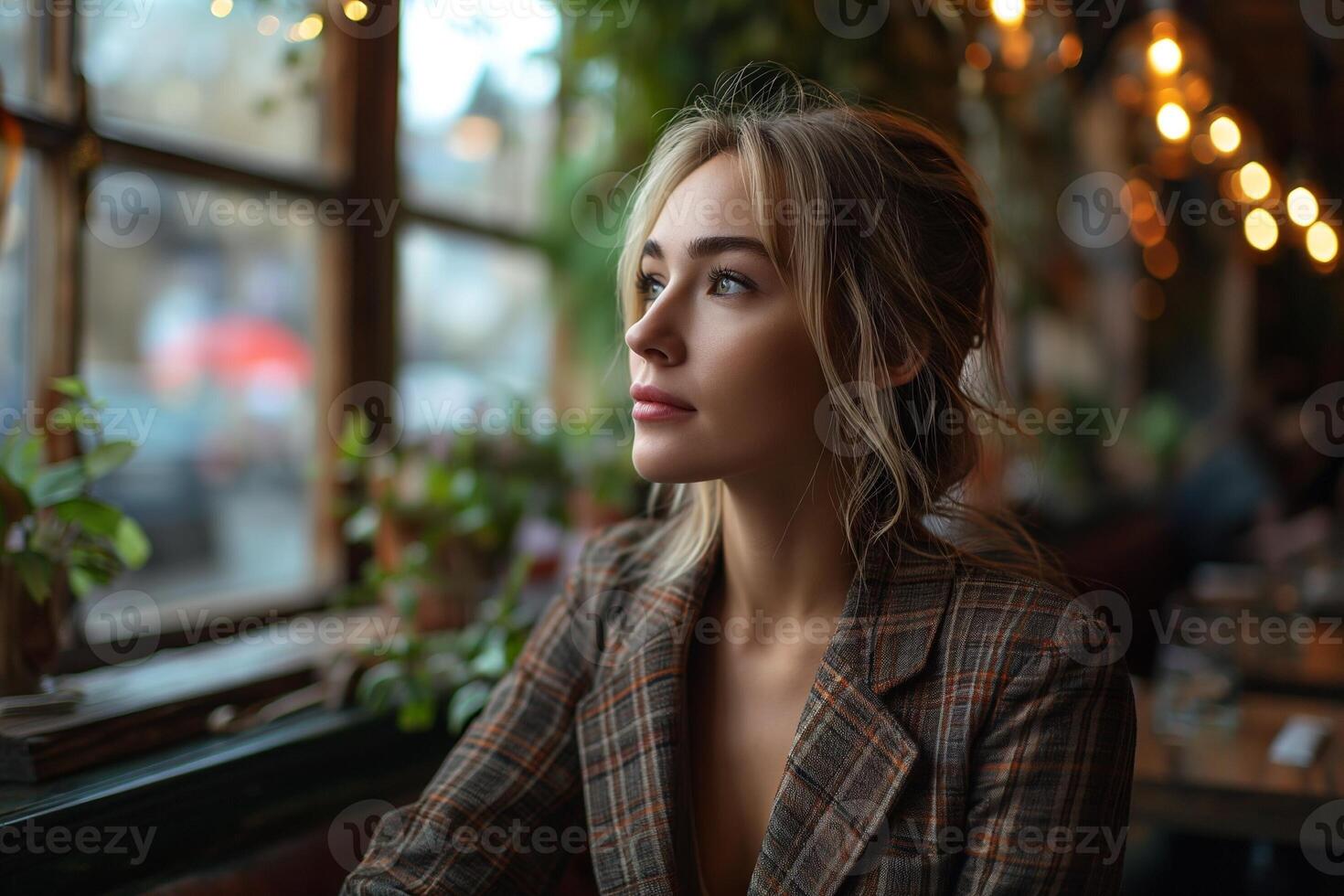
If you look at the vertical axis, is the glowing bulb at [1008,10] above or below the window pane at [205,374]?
above

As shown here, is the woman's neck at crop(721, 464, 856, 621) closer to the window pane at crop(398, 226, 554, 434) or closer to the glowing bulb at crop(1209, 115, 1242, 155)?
the window pane at crop(398, 226, 554, 434)

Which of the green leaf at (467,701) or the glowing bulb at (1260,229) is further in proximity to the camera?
the glowing bulb at (1260,229)

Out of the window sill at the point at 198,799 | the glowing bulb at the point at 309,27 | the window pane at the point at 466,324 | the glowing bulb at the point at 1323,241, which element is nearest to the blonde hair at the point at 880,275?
the window sill at the point at 198,799

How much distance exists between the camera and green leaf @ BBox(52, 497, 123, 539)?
1.46m

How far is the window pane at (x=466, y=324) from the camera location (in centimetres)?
258

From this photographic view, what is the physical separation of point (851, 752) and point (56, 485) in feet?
3.48

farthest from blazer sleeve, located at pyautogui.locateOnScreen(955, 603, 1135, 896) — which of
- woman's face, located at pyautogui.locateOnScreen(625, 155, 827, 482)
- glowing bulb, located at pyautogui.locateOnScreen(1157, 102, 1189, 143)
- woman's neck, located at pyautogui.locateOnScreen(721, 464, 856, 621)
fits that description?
glowing bulb, located at pyautogui.locateOnScreen(1157, 102, 1189, 143)

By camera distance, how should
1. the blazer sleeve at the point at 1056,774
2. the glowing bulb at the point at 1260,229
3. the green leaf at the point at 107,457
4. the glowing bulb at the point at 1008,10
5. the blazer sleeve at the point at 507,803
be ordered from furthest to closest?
the glowing bulb at the point at 1260,229 → the glowing bulb at the point at 1008,10 → the green leaf at the point at 107,457 → the blazer sleeve at the point at 507,803 → the blazer sleeve at the point at 1056,774

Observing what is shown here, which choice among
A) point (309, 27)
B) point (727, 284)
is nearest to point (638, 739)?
point (727, 284)

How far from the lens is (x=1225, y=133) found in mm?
3461

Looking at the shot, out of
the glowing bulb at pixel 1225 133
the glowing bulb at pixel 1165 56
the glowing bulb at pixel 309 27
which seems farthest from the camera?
the glowing bulb at pixel 1225 133

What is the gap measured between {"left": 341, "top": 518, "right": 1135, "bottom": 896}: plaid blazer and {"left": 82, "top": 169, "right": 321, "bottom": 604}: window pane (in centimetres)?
92


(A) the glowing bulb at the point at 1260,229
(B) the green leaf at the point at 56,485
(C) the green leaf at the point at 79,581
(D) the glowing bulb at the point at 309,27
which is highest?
(D) the glowing bulb at the point at 309,27

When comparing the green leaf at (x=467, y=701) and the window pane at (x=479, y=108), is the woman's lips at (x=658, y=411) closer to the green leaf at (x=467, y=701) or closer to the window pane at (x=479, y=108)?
the green leaf at (x=467, y=701)
